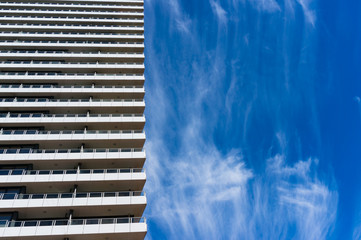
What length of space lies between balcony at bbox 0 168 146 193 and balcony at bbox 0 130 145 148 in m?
4.07

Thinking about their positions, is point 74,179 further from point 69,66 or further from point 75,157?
point 69,66

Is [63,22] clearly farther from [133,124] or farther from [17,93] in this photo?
[133,124]

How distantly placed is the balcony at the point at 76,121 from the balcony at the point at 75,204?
32.6ft

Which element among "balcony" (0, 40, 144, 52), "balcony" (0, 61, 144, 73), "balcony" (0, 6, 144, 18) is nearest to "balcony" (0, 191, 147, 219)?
"balcony" (0, 61, 144, 73)

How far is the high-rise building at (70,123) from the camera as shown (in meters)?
28.6

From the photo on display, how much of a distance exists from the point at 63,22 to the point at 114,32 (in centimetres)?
1000

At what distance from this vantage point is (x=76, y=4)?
2366 inches

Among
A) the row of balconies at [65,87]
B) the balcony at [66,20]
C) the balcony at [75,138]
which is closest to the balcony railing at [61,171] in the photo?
the balcony at [75,138]

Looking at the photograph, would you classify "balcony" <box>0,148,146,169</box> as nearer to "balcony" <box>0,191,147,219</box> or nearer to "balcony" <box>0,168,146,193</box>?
"balcony" <box>0,168,146,193</box>

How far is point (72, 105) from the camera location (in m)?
38.9

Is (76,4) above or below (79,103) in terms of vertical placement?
above

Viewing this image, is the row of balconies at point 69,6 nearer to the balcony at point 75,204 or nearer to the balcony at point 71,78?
the balcony at point 71,78

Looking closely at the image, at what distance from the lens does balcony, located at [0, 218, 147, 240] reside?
2630cm

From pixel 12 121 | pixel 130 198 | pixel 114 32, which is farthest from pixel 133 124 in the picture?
pixel 114 32
